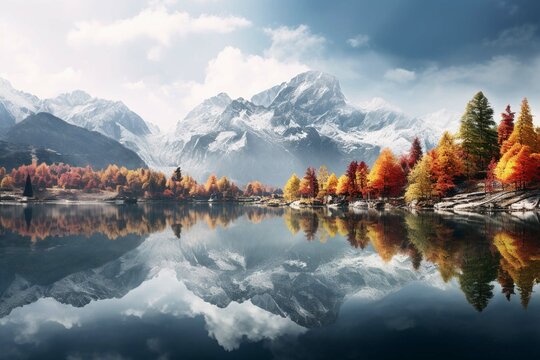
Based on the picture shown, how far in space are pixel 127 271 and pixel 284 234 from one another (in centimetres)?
2505

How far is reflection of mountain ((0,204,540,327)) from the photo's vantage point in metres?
20.4

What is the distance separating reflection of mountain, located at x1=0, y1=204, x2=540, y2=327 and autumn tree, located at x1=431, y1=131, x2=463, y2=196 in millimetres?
47218

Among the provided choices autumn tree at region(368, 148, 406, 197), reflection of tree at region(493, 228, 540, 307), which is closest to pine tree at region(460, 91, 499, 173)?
autumn tree at region(368, 148, 406, 197)

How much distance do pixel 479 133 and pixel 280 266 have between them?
287 ft

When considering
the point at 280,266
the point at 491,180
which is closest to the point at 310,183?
the point at 491,180

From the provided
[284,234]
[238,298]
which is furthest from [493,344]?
[284,234]

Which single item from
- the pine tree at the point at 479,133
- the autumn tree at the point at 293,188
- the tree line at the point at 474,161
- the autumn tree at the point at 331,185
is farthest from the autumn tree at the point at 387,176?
Answer: the autumn tree at the point at 293,188

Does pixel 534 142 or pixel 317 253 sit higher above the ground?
pixel 534 142

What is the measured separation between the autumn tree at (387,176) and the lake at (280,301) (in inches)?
2819

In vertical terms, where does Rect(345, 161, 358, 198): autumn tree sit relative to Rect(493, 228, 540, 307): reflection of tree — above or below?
above

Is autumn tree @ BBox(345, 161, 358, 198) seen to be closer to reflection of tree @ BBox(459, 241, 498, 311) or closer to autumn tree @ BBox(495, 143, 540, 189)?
autumn tree @ BBox(495, 143, 540, 189)

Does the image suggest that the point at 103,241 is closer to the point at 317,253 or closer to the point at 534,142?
the point at 317,253

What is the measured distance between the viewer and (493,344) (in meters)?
12.9

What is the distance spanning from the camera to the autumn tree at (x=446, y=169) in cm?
8925
